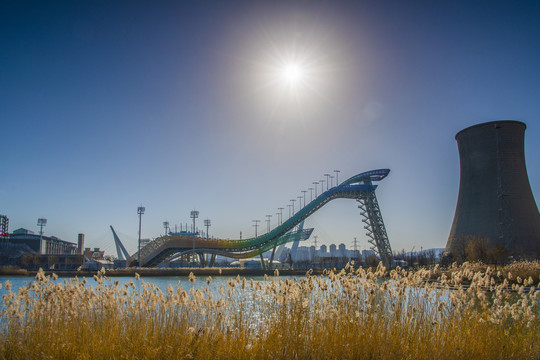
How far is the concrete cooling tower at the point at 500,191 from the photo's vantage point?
4094 cm

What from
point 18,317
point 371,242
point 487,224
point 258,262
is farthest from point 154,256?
point 18,317

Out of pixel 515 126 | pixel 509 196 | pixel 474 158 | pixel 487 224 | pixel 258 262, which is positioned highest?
pixel 515 126

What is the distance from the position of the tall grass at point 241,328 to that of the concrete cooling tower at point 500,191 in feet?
126

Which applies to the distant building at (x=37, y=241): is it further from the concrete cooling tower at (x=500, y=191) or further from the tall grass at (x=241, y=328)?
the tall grass at (x=241, y=328)

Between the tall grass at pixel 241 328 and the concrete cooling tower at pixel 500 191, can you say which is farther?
the concrete cooling tower at pixel 500 191

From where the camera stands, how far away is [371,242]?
206 ft

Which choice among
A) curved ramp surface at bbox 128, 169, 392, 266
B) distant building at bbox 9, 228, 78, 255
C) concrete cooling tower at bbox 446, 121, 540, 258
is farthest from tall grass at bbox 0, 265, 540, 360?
distant building at bbox 9, 228, 78, 255

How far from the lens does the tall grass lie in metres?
5.93

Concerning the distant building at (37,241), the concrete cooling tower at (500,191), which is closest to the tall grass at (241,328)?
the concrete cooling tower at (500,191)

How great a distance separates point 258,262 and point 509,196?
42.7m

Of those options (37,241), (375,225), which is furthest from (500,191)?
(37,241)

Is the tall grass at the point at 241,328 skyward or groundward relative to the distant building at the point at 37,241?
groundward

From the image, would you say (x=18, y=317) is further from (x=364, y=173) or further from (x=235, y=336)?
(x=364, y=173)

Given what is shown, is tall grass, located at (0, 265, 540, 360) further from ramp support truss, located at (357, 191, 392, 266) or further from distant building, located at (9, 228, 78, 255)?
distant building, located at (9, 228, 78, 255)
